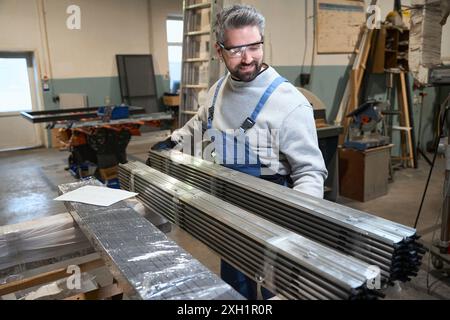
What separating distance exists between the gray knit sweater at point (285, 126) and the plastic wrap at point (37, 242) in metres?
0.68

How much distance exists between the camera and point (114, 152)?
3723 millimetres

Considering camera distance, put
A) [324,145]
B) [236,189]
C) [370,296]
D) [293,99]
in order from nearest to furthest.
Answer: [370,296] → [236,189] → [293,99] → [324,145]

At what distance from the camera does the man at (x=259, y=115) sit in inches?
46.8

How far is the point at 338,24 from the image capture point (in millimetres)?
4172

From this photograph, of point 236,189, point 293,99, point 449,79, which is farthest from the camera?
point 449,79

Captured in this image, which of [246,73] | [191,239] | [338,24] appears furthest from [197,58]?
[246,73]

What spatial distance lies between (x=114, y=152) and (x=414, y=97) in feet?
14.7

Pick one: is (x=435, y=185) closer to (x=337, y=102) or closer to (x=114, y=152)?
(x=337, y=102)

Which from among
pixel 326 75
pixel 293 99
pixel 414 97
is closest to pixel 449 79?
→ pixel 293 99

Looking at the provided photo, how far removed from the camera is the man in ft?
3.90

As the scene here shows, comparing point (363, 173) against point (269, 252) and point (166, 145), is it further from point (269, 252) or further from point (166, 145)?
point (269, 252)

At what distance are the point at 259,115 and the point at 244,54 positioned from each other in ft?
0.71

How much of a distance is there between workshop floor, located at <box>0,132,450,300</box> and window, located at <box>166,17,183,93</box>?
8.48 ft

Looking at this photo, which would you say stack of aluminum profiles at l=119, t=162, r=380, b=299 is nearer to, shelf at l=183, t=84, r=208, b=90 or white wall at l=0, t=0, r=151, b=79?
shelf at l=183, t=84, r=208, b=90
